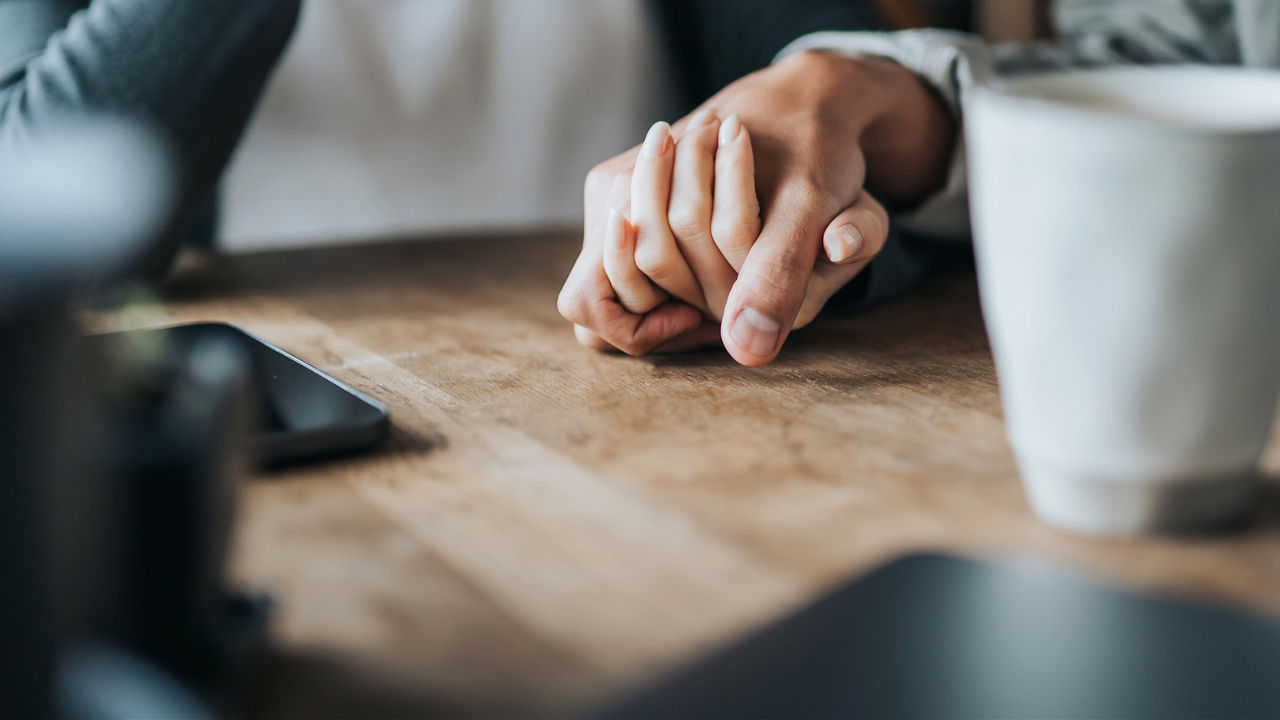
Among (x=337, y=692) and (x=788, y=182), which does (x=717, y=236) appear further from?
(x=337, y=692)

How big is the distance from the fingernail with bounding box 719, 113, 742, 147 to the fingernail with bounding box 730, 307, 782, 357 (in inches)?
3.7

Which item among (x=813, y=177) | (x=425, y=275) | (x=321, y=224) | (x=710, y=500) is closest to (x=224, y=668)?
(x=710, y=500)

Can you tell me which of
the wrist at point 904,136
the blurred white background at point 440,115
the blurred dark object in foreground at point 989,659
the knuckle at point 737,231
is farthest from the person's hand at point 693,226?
the blurred white background at point 440,115

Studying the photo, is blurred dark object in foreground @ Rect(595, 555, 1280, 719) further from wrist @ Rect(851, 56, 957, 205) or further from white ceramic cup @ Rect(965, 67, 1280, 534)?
wrist @ Rect(851, 56, 957, 205)

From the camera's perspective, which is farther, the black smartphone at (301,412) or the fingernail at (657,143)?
the fingernail at (657,143)

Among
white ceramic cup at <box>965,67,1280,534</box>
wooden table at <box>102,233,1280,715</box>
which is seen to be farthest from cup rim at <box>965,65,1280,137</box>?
wooden table at <box>102,233,1280,715</box>

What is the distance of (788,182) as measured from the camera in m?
0.49

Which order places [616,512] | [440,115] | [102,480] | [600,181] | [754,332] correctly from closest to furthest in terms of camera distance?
[102,480], [616,512], [754,332], [600,181], [440,115]

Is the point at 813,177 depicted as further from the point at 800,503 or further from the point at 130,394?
the point at 130,394

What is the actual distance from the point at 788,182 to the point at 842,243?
4 cm

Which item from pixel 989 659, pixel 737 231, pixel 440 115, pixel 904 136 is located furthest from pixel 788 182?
pixel 440 115

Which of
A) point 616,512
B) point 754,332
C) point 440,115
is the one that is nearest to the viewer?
point 616,512

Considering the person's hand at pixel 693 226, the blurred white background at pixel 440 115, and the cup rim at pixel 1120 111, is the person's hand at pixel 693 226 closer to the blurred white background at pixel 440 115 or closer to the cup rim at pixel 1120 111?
the cup rim at pixel 1120 111

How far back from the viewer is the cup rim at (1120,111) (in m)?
0.24
